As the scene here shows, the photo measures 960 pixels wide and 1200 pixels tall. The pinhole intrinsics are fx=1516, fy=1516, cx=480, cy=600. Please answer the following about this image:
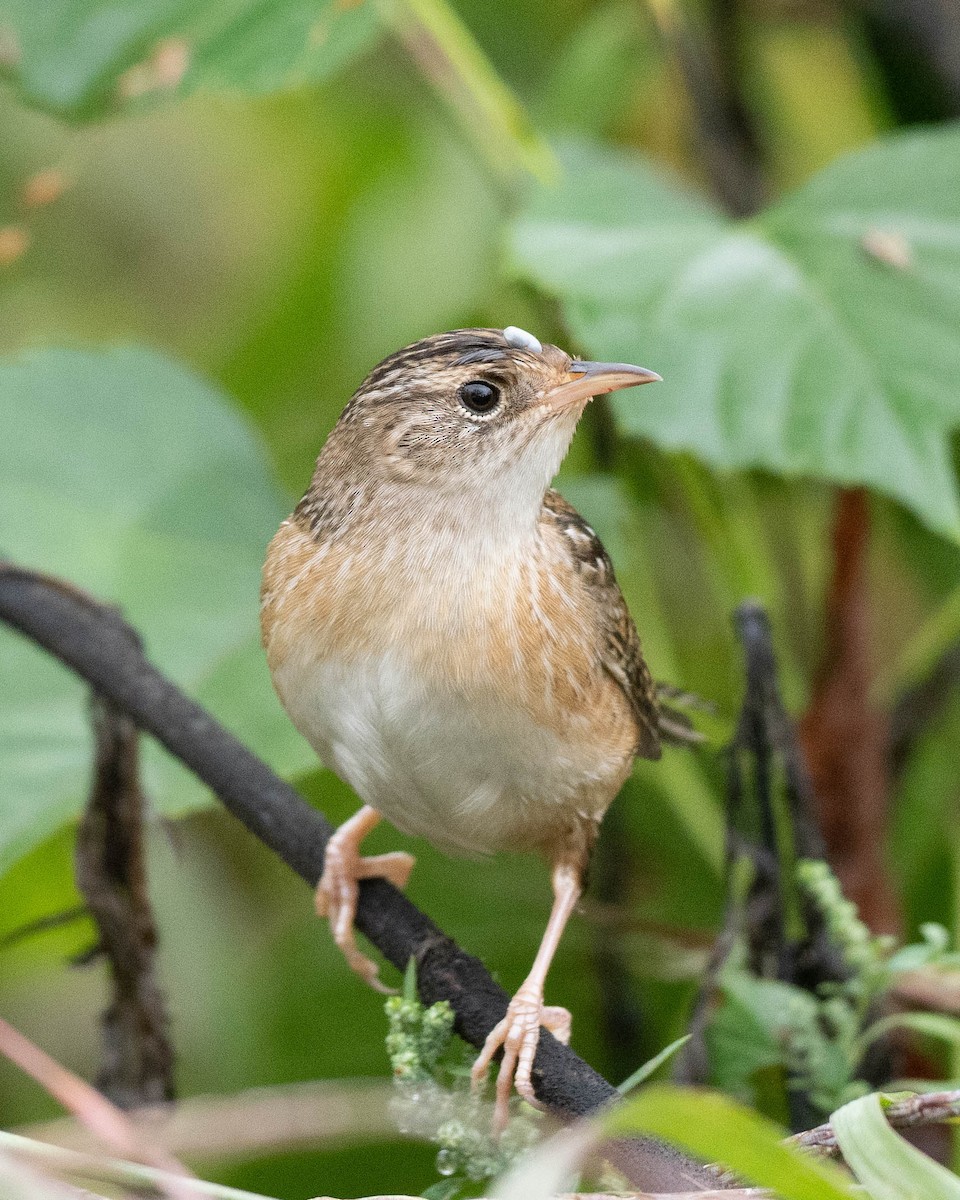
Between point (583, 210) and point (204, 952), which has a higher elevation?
point (583, 210)

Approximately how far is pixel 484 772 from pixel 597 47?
2688mm

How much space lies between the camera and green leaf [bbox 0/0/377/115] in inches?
122

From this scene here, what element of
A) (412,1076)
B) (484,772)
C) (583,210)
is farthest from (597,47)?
(412,1076)

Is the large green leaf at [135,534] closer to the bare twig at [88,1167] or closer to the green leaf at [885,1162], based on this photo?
the bare twig at [88,1167]

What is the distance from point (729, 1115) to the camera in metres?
1.14

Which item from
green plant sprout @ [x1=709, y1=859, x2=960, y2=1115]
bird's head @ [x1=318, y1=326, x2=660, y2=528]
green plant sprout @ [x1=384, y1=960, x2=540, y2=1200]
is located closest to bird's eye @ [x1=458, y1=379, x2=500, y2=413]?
bird's head @ [x1=318, y1=326, x2=660, y2=528]

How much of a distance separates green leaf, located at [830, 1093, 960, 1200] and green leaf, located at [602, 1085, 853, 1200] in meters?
0.13

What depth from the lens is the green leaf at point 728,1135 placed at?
114cm

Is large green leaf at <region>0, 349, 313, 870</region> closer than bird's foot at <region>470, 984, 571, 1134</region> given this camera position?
No

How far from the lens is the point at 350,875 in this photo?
8.04ft

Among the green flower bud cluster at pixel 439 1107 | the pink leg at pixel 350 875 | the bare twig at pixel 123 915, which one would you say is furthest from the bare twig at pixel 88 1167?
the bare twig at pixel 123 915

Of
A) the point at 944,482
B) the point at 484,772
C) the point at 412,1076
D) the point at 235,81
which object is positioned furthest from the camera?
the point at 235,81

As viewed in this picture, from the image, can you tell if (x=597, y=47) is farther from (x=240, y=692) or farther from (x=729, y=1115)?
(x=729, y=1115)

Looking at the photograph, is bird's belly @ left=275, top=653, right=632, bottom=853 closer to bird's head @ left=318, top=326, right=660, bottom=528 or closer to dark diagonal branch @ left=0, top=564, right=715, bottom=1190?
dark diagonal branch @ left=0, top=564, right=715, bottom=1190
